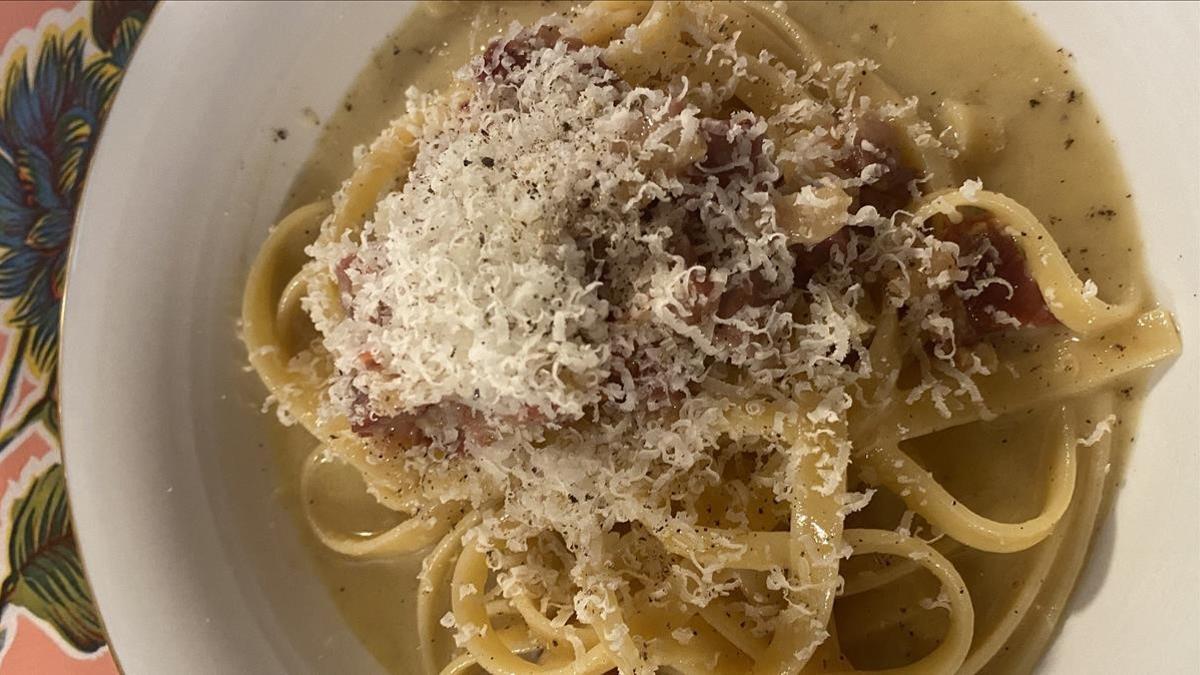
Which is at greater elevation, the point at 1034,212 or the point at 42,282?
the point at 42,282

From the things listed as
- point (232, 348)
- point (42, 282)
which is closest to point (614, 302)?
point (232, 348)

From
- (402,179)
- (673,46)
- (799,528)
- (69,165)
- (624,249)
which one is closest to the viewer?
(624,249)

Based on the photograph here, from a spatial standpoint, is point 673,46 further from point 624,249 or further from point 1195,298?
point 1195,298

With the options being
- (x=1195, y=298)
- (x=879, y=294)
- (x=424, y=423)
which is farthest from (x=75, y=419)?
(x=1195, y=298)

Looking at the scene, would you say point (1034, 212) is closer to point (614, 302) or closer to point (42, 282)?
point (614, 302)

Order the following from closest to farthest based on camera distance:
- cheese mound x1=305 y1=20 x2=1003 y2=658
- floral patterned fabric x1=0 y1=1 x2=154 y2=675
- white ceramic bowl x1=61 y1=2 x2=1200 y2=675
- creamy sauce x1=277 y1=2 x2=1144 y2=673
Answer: cheese mound x1=305 y1=20 x2=1003 y2=658 → white ceramic bowl x1=61 y1=2 x2=1200 y2=675 → creamy sauce x1=277 y1=2 x2=1144 y2=673 → floral patterned fabric x1=0 y1=1 x2=154 y2=675

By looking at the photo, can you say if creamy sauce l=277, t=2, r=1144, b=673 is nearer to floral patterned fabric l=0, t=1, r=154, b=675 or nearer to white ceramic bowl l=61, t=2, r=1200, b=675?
white ceramic bowl l=61, t=2, r=1200, b=675

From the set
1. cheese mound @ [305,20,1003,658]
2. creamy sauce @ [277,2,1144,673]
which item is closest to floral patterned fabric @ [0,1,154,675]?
creamy sauce @ [277,2,1144,673]
